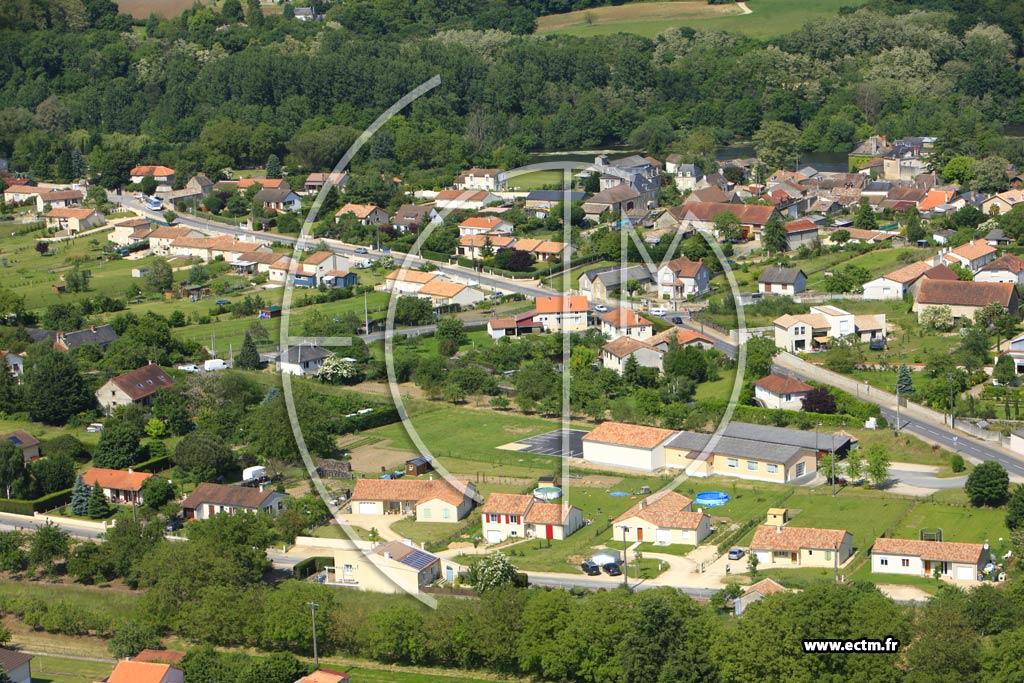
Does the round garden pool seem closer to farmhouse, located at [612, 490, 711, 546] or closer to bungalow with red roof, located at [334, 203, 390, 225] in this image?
farmhouse, located at [612, 490, 711, 546]

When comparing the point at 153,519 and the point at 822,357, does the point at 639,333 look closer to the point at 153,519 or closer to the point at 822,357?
the point at 822,357

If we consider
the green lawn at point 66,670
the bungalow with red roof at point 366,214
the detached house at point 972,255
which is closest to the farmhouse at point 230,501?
the green lawn at point 66,670

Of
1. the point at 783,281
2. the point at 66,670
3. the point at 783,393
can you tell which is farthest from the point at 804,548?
the point at 783,281

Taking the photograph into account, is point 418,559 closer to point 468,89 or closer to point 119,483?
point 119,483

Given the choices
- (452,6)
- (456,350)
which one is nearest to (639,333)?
(456,350)

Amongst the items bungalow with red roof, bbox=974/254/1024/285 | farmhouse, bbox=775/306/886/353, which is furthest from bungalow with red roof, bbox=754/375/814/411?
bungalow with red roof, bbox=974/254/1024/285
